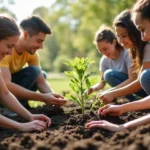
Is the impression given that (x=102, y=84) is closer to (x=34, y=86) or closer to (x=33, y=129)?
(x=34, y=86)

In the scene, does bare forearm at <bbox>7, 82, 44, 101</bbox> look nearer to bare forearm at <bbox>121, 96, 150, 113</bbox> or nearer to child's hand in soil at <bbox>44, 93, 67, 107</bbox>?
child's hand in soil at <bbox>44, 93, 67, 107</bbox>

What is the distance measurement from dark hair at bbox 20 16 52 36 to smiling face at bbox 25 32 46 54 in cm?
5

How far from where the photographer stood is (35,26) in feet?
15.6

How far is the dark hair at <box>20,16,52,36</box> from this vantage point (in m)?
4.73

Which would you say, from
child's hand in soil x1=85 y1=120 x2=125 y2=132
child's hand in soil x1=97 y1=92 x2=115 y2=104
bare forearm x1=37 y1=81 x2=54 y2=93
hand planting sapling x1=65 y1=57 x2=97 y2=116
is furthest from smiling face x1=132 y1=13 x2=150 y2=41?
bare forearm x1=37 y1=81 x2=54 y2=93

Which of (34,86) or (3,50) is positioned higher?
(3,50)

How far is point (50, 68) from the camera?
53.0 meters

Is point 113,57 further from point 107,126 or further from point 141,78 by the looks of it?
point 107,126

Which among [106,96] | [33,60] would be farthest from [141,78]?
[33,60]

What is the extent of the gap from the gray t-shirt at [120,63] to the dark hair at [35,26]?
1212mm

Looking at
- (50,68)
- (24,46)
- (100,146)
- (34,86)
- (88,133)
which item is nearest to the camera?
(100,146)

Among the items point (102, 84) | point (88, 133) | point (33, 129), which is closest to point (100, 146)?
point (88, 133)

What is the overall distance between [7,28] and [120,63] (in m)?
2.38

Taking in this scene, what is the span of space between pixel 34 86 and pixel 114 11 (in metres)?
27.7
